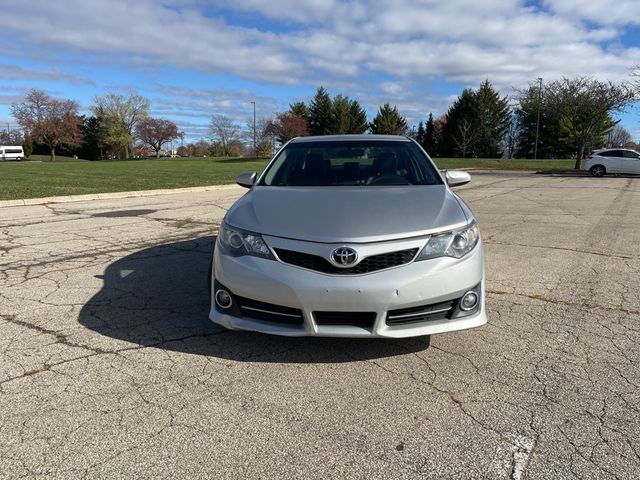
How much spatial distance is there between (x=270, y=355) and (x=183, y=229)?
5.69 metres

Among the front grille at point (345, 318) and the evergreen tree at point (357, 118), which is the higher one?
the evergreen tree at point (357, 118)

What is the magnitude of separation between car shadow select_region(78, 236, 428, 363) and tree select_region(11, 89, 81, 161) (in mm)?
75769

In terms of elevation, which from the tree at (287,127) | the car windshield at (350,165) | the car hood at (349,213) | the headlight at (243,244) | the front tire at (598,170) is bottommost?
the front tire at (598,170)

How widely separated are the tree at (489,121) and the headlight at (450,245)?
6449cm

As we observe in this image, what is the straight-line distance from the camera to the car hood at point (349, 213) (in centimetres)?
318

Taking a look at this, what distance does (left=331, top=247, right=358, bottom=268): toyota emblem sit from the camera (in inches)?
119

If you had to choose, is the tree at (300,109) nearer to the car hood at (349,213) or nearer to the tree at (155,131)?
the tree at (155,131)

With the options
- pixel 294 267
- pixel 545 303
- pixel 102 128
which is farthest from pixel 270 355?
pixel 102 128

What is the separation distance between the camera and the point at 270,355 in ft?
11.2

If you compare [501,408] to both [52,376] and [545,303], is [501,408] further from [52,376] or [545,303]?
[52,376]

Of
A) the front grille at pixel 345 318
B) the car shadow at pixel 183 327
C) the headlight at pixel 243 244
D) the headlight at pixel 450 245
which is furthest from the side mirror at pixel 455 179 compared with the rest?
the headlight at pixel 243 244

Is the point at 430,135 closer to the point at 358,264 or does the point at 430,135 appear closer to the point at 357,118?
the point at 357,118

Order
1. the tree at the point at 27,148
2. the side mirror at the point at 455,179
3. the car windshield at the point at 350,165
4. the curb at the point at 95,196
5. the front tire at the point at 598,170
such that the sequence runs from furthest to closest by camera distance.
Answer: the tree at the point at 27,148 → the front tire at the point at 598,170 → the curb at the point at 95,196 → the side mirror at the point at 455,179 → the car windshield at the point at 350,165

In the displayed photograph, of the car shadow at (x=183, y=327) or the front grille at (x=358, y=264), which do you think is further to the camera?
the car shadow at (x=183, y=327)
